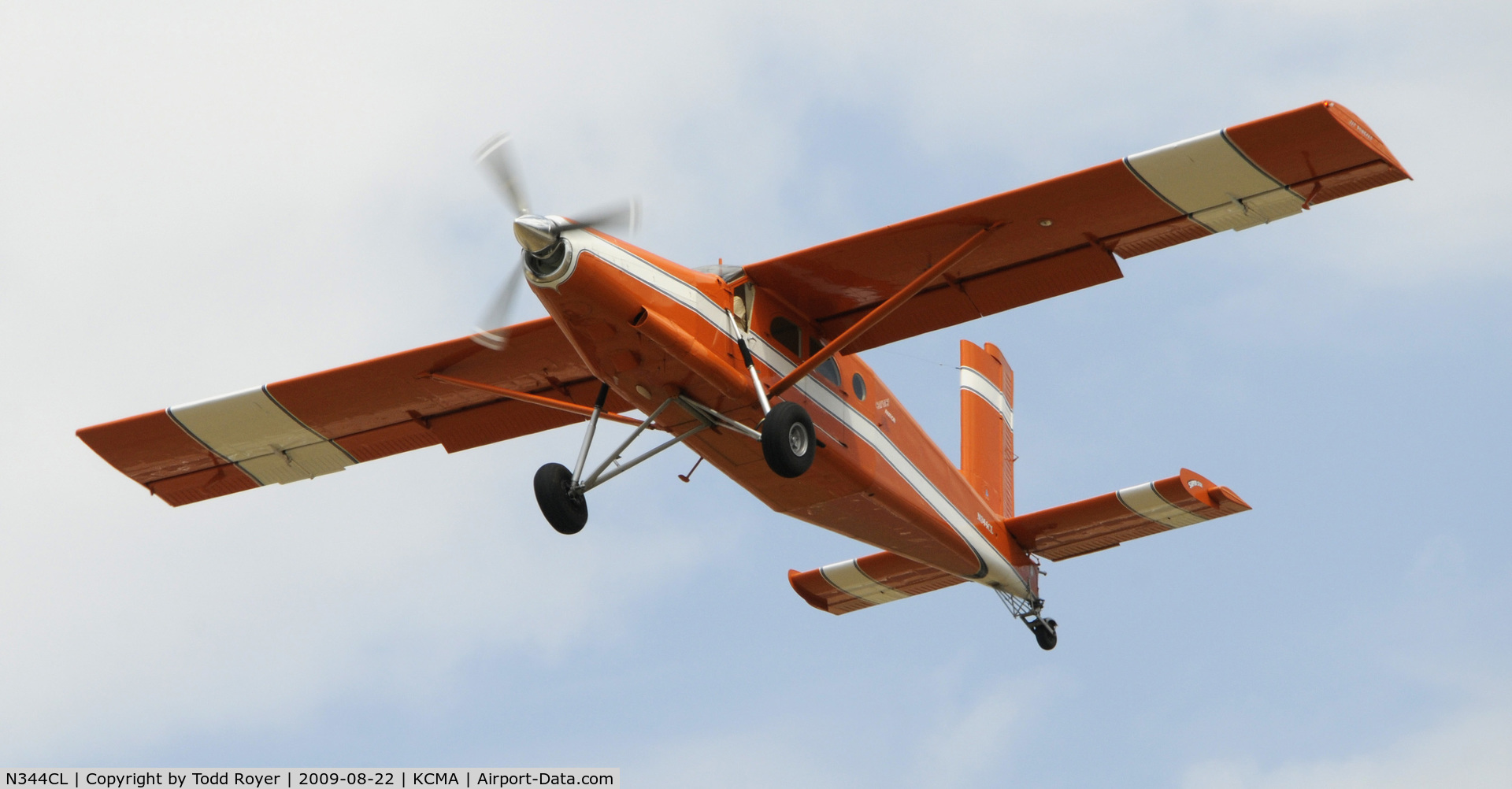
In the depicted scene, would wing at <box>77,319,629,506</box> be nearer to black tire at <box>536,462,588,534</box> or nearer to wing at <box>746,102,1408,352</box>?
black tire at <box>536,462,588,534</box>

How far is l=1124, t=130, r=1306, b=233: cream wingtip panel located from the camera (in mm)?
14391

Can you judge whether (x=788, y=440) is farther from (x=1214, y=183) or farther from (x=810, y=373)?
(x=1214, y=183)

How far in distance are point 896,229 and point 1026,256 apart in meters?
1.37

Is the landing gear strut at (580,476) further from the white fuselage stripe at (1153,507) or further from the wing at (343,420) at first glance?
the white fuselage stripe at (1153,507)

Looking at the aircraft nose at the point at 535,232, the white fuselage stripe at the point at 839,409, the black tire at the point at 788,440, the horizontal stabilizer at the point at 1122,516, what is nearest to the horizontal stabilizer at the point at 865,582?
the white fuselage stripe at the point at 839,409

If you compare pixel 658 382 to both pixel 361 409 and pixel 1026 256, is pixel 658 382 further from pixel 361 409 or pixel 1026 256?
pixel 361 409

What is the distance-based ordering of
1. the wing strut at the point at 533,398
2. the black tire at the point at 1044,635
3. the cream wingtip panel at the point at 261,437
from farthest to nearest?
the black tire at the point at 1044,635
the cream wingtip panel at the point at 261,437
the wing strut at the point at 533,398

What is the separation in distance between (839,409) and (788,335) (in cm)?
82

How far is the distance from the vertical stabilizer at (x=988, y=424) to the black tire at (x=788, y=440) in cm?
571

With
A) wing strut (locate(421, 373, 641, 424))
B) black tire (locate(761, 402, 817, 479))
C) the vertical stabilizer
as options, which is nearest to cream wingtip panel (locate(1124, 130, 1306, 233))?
black tire (locate(761, 402, 817, 479))

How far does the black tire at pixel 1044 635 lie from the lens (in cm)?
1847

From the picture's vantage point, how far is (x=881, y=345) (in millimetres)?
16188

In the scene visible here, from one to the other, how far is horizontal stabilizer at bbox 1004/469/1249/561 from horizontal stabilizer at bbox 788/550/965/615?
3.30 ft

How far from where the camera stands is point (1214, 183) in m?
14.7
